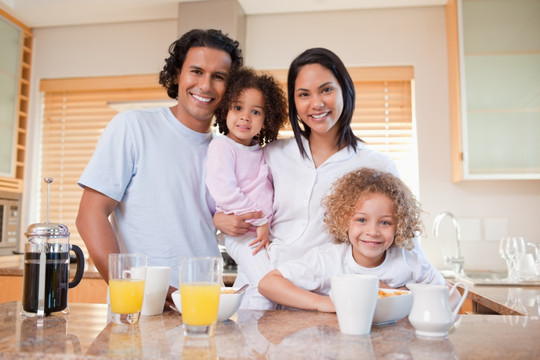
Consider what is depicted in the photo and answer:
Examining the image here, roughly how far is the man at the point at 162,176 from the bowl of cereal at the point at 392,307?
0.67 meters

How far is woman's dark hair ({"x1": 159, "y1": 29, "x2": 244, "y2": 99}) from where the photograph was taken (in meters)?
1.64

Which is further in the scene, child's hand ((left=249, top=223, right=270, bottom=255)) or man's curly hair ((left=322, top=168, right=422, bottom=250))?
child's hand ((left=249, top=223, right=270, bottom=255))

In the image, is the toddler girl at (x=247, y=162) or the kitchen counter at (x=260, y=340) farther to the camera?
the toddler girl at (x=247, y=162)

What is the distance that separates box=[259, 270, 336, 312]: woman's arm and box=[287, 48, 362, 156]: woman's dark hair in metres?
0.46

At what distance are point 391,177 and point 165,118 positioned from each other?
76 centimetres

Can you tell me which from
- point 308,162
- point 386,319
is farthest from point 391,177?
point 386,319

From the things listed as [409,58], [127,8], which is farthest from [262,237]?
[127,8]

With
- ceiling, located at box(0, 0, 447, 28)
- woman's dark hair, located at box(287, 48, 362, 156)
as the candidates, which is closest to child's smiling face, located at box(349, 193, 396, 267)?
woman's dark hair, located at box(287, 48, 362, 156)

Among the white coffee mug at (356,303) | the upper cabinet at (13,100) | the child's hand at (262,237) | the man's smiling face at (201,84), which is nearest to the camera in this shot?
the white coffee mug at (356,303)

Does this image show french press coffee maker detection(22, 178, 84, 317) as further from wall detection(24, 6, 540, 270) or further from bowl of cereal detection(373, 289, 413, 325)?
wall detection(24, 6, 540, 270)

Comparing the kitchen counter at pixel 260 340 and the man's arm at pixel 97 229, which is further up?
the man's arm at pixel 97 229

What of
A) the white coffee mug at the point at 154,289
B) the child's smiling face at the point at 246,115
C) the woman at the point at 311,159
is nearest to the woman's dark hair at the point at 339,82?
the woman at the point at 311,159

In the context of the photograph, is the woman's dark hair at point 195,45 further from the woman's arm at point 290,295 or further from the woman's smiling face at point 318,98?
the woman's arm at point 290,295

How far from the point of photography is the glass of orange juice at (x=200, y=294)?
2.80ft
